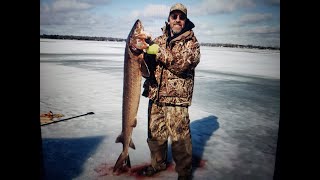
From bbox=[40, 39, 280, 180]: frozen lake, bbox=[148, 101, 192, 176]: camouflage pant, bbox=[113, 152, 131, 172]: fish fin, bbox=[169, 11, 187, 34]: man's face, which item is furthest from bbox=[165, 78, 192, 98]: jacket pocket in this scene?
bbox=[40, 39, 280, 180]: frozen lake

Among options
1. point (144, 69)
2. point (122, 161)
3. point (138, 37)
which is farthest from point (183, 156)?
point (138, 37)

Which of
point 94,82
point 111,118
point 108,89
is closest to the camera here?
point 111,118

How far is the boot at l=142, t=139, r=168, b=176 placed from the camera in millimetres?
3531

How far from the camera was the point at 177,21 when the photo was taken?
311 cm

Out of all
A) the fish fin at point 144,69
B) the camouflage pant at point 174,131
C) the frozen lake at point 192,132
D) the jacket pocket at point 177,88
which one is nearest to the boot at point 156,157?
the camouflage pant at point 174,131

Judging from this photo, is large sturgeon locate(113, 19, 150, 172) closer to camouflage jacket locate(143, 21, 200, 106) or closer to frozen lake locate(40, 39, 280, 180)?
camouflage jacket locate(143, 21, 200, 106)

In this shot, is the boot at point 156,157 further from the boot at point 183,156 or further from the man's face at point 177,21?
the man's face at point 177,21

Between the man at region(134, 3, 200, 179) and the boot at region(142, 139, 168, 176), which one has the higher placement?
the man at region(134, 3, 200, 179)

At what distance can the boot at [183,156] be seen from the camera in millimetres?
3312
